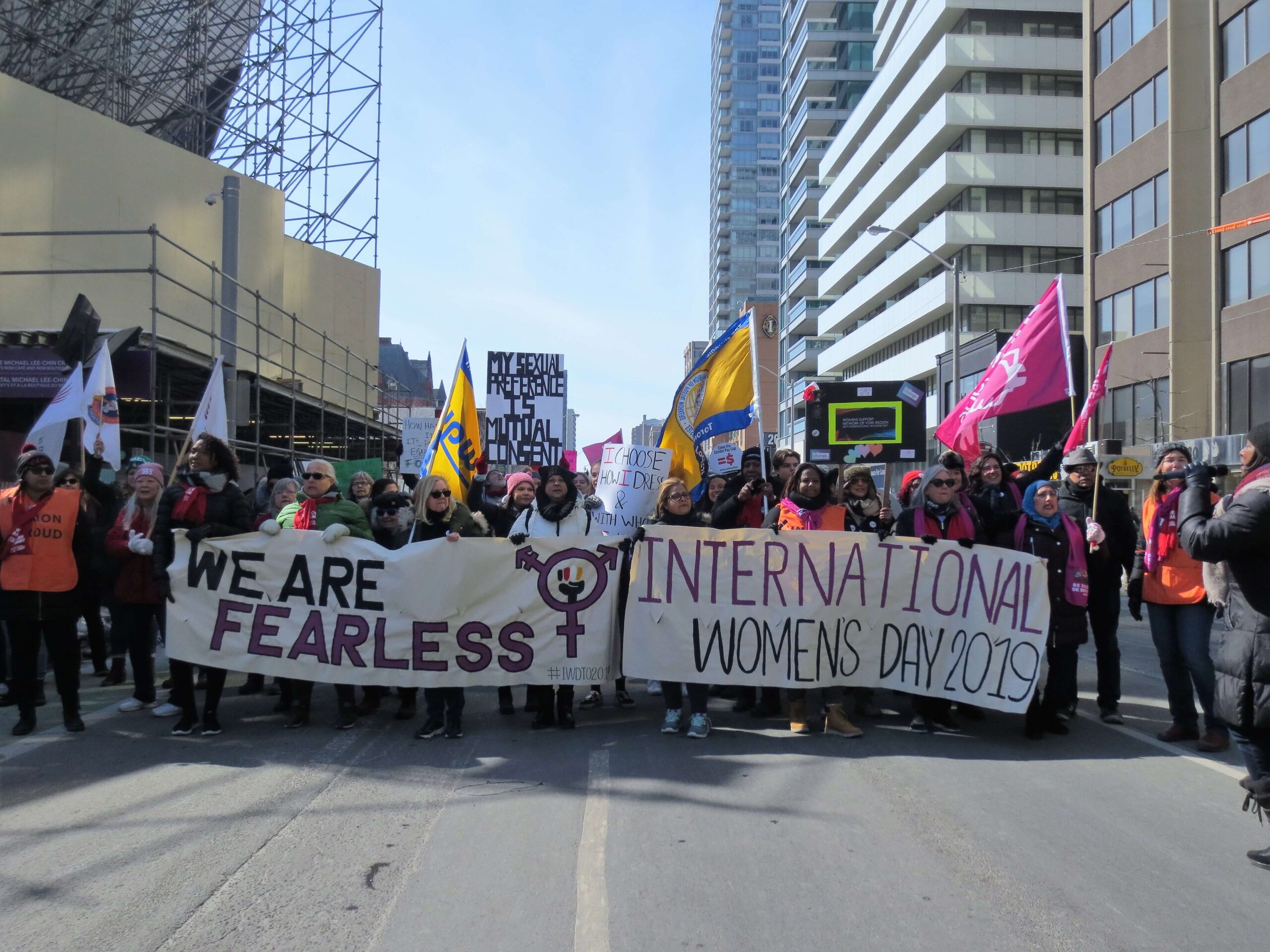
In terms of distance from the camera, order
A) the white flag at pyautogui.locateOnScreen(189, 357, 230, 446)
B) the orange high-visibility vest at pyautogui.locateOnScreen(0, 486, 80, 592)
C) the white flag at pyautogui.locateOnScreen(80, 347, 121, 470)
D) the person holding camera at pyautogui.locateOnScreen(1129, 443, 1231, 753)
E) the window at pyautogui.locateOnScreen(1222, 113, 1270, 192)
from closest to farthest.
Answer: the person holding camera at pyautogui.locateOnScreen(1129, 443, 1231, 753) < the orange high-visibility vest at pyautogui.locateOnScreen(0, 486, 80, 592) < the white flag at pyautogui.locateOnScreen(80, 347, 121, 470) < the white flag at pyautogui.locateOnScreen(189, 357, 230, 446) < the window at pyautogui.locateOnScreen(1222, 113, 1270, 192)

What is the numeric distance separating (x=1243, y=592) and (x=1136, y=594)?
2.99 m

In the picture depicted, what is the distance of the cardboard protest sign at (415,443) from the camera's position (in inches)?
686

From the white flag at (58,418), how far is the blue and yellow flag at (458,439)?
319 cm

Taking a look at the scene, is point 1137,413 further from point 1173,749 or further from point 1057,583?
point 1173,749

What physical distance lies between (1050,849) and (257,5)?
31.7 meters

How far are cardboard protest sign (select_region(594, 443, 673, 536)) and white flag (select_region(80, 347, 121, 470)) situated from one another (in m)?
4.59

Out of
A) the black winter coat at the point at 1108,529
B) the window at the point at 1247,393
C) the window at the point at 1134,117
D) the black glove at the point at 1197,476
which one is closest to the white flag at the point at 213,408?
the black winter coat at the point at 1108,529

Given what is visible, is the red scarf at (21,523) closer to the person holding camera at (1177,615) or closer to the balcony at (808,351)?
the person holding camera at (1177,615)

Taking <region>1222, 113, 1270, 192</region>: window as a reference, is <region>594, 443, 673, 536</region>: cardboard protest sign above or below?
below

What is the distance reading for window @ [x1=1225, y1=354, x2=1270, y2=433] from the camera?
27.3 metres

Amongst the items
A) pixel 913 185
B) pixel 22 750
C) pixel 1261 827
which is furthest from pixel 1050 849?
pixel 913 185

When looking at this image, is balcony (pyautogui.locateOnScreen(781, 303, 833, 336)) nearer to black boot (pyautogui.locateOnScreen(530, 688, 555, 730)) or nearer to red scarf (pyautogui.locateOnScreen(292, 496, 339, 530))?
red scarf (pyautogui.locateOnScreen(292, 496, 339, 530))

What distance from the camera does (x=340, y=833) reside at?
4723 millimetres

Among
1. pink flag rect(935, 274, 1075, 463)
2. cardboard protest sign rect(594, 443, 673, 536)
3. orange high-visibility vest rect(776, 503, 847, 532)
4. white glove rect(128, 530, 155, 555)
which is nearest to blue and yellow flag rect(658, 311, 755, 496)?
cardboard protest sign rect(594, 443, 673, 536)
